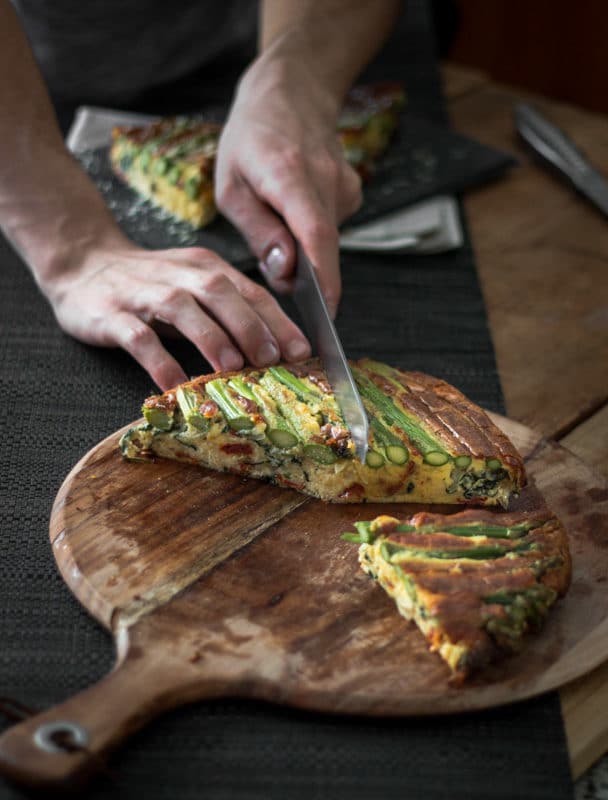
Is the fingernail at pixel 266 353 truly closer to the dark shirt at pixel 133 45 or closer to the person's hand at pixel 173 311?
the person's hand at pixel 173 311

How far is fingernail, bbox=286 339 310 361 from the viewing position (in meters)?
3.04

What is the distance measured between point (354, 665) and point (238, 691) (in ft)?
0.80

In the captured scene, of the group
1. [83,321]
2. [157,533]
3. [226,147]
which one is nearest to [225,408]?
[157,533]

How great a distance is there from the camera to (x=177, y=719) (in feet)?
7.00

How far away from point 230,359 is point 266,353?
10 centimetres

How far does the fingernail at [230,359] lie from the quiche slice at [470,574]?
0.73 metres

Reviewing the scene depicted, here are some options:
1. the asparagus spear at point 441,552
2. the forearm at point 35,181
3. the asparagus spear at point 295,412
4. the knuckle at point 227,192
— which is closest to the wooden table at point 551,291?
the asparagus spear at point 441,552

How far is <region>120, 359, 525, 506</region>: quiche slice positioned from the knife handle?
1.84 meters

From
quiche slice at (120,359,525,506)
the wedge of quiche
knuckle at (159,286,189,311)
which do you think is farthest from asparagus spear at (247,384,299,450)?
the wedge of quiche

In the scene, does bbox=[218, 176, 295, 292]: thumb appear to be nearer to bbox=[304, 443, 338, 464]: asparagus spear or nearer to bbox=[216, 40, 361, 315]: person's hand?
bbox=[216, 40, 361, 315]: person's hand

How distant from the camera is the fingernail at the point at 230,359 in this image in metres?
2.99

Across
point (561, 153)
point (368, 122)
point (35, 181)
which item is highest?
point (35, 181)

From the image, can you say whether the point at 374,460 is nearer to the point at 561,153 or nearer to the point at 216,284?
the point at 216,284

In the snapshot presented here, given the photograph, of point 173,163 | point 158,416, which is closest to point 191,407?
point 158,416
